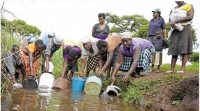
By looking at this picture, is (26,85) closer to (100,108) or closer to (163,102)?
(100,108)

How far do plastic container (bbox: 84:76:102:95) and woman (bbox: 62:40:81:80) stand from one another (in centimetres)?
95

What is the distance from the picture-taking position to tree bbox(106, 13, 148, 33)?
2077 centimetres

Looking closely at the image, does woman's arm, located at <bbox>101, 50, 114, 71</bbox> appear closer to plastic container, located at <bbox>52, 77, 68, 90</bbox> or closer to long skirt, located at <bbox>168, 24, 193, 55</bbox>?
plastic container, located at <bbox>52, 77, 68, 90</bbox>

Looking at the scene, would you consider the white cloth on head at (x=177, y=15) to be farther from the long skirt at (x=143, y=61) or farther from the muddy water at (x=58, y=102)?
the muddy water at (x=58, y=102)

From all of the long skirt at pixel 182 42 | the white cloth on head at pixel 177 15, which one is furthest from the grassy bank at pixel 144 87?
the white cloth on head at pixel 177 15

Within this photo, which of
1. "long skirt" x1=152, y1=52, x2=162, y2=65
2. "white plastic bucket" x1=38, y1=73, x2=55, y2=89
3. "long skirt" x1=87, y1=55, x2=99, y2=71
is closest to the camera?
"white plastic bucket" x1=38, y1=73, x2=55, y2=89

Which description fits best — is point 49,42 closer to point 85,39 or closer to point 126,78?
point 85,39

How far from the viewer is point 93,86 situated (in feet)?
19.1

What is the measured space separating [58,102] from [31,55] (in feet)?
7.08

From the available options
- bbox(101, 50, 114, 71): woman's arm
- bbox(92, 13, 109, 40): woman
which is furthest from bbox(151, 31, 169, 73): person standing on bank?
bbox(101, 50, 114, 71): woman's arm

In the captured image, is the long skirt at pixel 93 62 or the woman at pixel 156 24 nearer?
the long skirt at pixel 93 62

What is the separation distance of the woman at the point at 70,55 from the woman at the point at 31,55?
549 mm

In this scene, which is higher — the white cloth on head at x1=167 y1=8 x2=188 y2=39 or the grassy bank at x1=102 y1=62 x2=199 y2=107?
the white cloth on head at x1=167 y1=8 x2=188 y2=39

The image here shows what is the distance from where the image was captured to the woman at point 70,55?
657 centimetres
